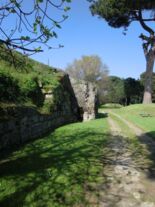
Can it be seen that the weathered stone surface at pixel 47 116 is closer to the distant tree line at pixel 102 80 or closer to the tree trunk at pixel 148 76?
the tree trunk at pixel 148 76

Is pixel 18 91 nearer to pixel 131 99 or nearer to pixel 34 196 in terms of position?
pixel 34 196

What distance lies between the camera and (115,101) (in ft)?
189

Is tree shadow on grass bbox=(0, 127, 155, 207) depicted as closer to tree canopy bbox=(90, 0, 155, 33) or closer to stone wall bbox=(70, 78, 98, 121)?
stone wall bbox=(70, 78, 98, 121)

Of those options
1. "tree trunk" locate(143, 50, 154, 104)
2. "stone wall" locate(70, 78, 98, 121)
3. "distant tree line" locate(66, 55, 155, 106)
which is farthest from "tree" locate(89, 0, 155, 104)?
"distant tree line" locate(66, 55, 155, 106)

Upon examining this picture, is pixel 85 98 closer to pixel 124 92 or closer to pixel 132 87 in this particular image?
pixel 132 87

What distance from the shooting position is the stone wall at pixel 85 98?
16938 millimetres

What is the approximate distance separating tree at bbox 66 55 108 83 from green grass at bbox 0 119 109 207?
167ft

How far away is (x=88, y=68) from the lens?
58.4m

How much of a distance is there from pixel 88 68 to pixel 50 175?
177 feet

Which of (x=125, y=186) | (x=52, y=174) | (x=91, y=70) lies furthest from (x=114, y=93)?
(x=125, y=186)

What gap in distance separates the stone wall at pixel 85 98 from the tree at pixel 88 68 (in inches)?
1609

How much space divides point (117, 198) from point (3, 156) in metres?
2.92

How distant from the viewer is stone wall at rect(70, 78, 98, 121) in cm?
1694

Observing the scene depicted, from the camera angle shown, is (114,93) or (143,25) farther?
(114,93)
